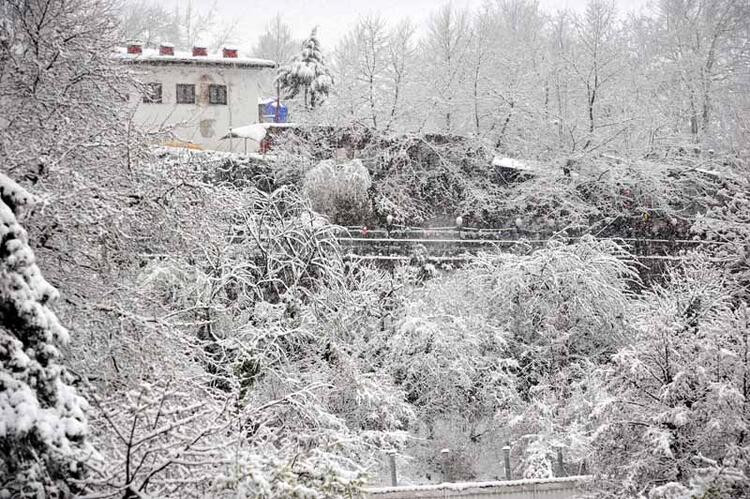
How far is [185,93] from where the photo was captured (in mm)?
34719

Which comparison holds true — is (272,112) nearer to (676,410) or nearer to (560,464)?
(560,464)

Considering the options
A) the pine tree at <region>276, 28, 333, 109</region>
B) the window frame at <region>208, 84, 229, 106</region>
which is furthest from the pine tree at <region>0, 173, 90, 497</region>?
the pine tree at <region>276, 28, 333, 109</region>

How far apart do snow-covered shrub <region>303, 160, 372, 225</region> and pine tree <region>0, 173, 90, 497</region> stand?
20.9 m

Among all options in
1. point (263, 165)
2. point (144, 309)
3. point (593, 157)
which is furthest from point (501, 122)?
point (144, 309)

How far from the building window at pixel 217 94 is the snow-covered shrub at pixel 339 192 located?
30.5ft

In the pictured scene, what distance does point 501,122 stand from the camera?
3444 centimetres

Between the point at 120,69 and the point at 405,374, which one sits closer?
the point at 120,69

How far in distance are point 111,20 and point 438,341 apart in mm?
11959

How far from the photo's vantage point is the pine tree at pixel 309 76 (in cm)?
3797

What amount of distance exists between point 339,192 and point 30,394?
71.8 ft

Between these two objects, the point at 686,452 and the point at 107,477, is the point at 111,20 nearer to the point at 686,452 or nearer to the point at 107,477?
the point at 107,477

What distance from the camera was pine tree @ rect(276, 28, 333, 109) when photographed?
125 ft

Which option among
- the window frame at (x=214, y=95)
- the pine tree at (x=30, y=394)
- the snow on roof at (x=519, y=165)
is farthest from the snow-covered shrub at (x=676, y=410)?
the window frame at (x=214, y=95)

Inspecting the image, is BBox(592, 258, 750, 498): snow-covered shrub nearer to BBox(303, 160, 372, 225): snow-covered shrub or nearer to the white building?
BBox(303, 160, 372, 225): snow-covered shrub
